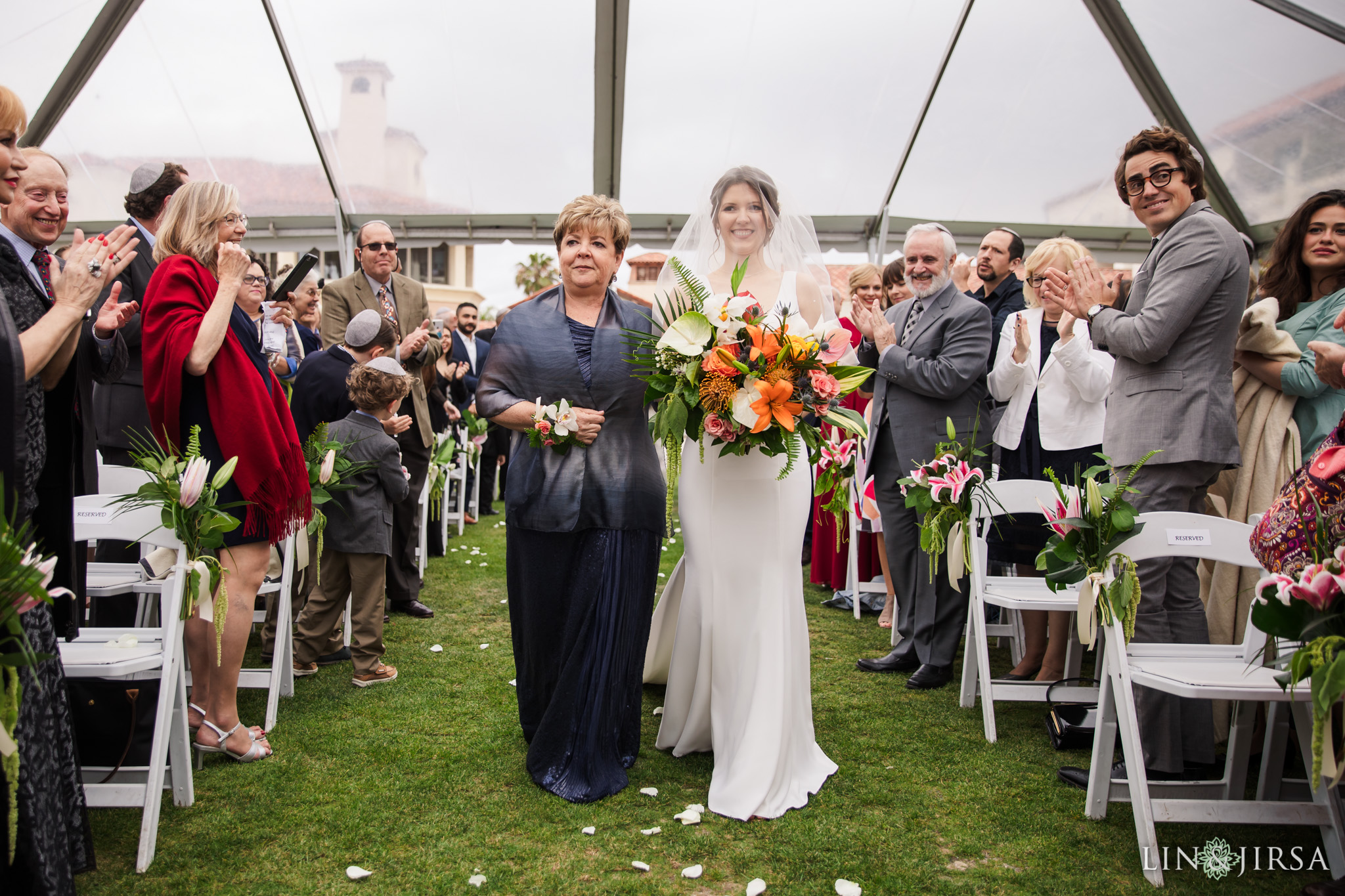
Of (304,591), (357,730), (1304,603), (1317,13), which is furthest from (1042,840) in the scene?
(1317,13)

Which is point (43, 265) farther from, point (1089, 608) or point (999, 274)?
point (999, 274)

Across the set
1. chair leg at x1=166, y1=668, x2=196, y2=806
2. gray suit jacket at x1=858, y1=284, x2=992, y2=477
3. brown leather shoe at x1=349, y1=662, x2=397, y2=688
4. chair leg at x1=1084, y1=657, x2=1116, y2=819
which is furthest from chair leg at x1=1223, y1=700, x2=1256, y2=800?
brown leather shoe at x1=349, y1=662, x2=397, y2=688

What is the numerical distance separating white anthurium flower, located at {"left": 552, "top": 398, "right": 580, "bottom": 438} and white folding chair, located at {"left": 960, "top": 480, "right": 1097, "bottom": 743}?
7.10ft

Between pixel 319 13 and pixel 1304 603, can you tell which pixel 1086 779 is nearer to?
pixel 1304 603

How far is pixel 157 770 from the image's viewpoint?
9.77 feet

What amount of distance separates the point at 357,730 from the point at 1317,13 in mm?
8725

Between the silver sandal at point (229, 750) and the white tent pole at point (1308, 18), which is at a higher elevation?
the white tent pole at point (1308, 18)

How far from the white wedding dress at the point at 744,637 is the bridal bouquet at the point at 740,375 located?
1.02 feet

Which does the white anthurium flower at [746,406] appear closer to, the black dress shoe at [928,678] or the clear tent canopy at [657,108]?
the black dress shoe at [928,678]

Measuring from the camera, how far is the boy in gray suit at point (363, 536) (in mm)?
5027

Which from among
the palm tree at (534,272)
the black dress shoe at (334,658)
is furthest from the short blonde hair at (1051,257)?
the palm tree at (534,272)

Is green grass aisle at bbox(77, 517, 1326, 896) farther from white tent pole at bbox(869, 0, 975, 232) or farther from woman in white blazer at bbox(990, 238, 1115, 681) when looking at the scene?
white tent pole at bbox(869, 0, 975, 232)

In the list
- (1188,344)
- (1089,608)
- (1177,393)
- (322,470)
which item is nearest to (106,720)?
(322,470)

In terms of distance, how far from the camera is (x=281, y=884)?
2779 mm
